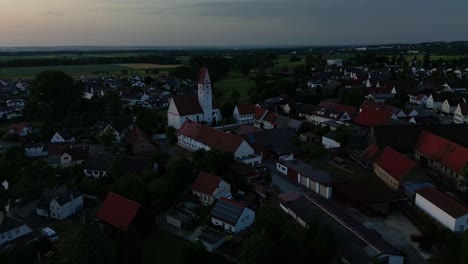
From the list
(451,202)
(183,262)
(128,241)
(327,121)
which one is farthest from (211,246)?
(327,121)

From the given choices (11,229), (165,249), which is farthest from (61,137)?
(165,249)

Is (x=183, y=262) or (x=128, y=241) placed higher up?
(x=128, y=241)

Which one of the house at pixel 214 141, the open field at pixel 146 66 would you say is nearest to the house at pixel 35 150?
the house at pixel 214 141

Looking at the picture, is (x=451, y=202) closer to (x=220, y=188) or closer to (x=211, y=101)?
(x=220, y=188)

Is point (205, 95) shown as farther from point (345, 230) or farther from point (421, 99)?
point (421, 99)

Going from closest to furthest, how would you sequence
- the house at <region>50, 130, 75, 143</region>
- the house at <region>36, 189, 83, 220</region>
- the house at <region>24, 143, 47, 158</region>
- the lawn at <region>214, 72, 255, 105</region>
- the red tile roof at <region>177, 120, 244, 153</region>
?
the house at <region>36, 189, 83, 220</region>
the red tile roof at <region>177, 120, 244, 153</region>
the house at <region>24, 143, 47, 158</region>
the house at <region>50, 130, 75, 143</region>
the lawn at <region>214, 72, 255, 105</region>

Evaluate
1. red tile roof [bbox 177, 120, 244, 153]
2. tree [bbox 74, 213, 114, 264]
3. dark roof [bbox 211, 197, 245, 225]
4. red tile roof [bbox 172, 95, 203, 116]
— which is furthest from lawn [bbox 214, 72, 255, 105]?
tree [bbox 74, 213, 114, 264]

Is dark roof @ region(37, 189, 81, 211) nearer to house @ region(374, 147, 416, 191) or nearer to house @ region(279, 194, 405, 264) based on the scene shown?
house @ region(279, 194, 405, 264)
